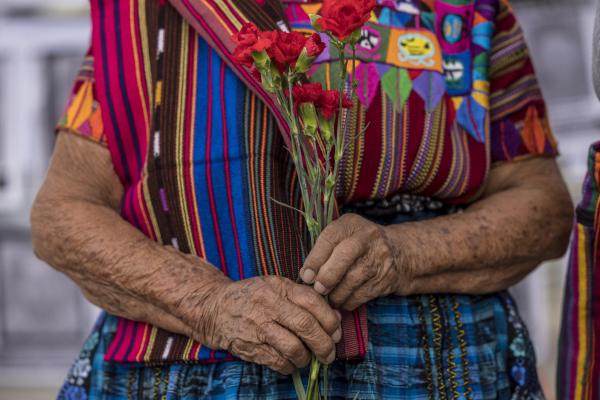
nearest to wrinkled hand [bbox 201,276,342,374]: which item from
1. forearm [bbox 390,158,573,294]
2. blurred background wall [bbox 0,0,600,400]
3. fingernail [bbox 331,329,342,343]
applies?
fingernail [bbox 331,329,342,343]

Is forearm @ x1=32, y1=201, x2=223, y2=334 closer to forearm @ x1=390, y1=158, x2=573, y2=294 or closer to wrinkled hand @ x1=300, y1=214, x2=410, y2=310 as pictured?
wrinkled hand @ x1=300, y1=214, x2=410, y2=310

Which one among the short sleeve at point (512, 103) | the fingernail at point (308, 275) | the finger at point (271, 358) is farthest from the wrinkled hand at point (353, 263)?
the short sleeve at point (512, 103)

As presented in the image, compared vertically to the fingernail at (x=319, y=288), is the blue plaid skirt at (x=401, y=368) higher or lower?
lower

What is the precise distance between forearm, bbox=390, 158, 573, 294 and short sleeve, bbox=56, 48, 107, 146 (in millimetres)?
629

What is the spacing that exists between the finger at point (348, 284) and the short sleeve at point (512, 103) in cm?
53

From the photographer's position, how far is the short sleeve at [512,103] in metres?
1.19

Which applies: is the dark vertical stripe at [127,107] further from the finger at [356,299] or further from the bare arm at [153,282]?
the finger at [356,299]

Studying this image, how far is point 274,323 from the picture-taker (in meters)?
0.82

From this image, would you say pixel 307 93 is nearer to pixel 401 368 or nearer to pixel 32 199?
pixel 401 368

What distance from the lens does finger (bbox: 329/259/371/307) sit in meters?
0.83

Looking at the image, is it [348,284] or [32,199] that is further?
[32,199]

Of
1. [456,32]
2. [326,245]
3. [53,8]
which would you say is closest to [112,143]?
[326,245]

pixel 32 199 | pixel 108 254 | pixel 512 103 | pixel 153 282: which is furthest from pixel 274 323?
pixel 32 199

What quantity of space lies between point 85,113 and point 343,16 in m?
0.68
